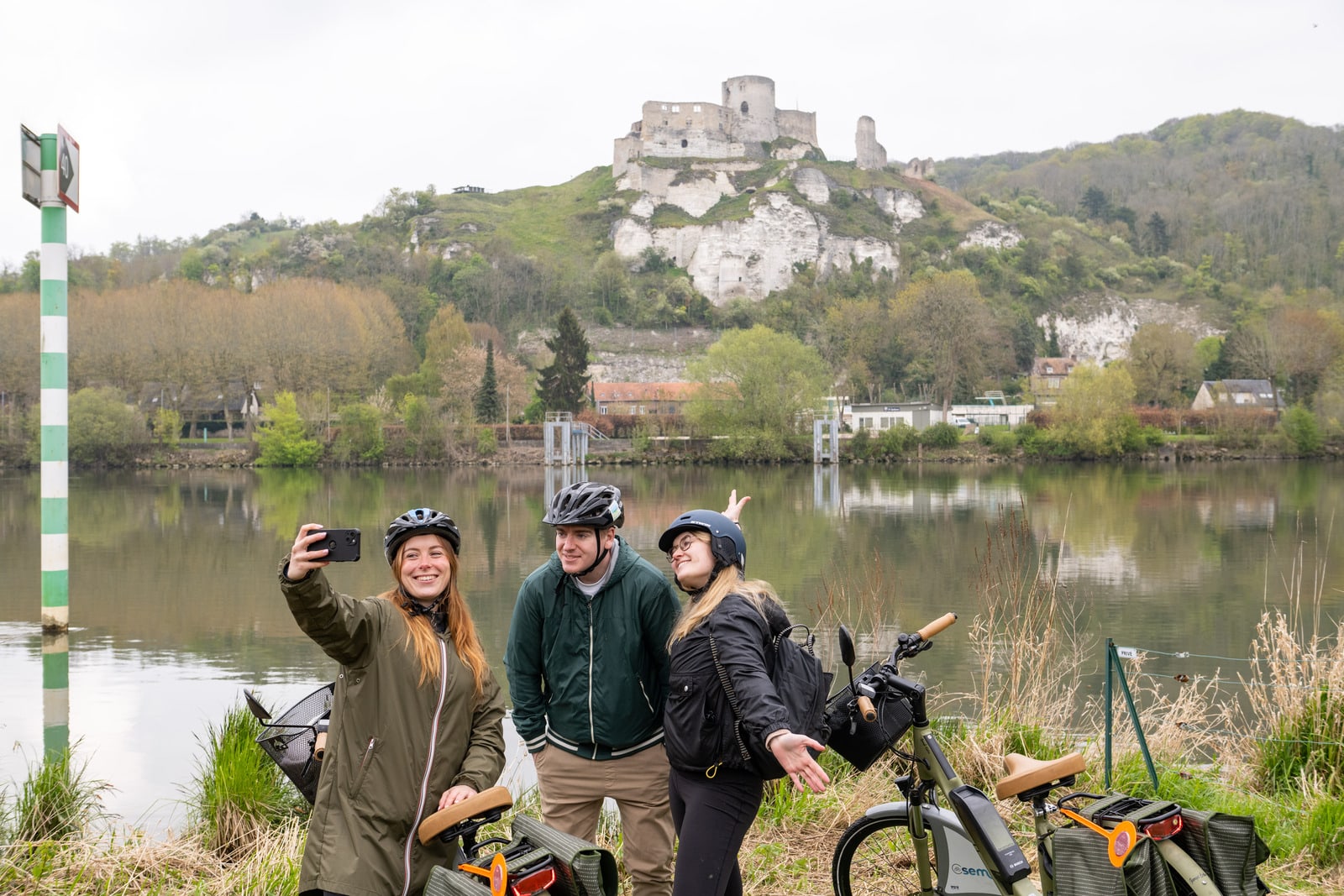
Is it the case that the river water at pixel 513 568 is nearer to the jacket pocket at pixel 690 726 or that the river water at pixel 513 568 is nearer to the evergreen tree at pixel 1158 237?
the jacket pocket at pixel 690 726

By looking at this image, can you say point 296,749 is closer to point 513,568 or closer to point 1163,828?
point 1163,828

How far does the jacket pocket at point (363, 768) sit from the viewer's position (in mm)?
2852

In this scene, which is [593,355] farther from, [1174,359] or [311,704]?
[311,704]

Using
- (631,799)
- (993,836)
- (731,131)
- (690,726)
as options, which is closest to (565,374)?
(631,799)

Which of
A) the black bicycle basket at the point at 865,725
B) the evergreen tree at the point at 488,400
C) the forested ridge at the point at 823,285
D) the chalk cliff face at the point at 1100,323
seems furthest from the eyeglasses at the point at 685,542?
the chalk cliff face at the point at 1100,323

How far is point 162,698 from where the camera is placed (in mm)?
10250

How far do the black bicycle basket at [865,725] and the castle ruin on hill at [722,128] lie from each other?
4905 inches

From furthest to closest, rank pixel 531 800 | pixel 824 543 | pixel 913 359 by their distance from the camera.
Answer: pixel 913 359 < pixel 824 543 < pixel 531 800

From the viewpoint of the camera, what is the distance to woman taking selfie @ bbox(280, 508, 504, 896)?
2.81 meters

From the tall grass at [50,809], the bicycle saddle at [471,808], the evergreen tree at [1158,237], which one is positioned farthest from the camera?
the evergreen tree at [1158,237]

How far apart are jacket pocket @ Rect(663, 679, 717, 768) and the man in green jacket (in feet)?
1.48

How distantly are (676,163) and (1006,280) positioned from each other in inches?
1465

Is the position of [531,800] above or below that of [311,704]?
below

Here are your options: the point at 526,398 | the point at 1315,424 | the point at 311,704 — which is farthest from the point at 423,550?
the point at 526,398
